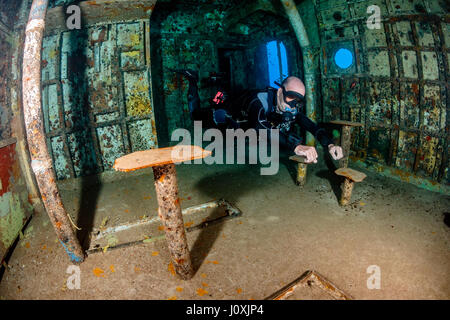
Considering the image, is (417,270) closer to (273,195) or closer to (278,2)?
(273,195)

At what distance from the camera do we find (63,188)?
4.62m

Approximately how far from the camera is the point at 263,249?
2881 millimetres

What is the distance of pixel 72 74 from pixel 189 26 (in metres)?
4.75

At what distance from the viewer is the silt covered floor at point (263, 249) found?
2352 mm

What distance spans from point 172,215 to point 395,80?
16.0 feet

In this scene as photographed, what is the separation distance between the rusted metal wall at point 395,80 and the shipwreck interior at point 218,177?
0.07 ft

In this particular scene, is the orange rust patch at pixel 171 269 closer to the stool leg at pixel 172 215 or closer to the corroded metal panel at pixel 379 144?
the stool leg at pixel 172 215

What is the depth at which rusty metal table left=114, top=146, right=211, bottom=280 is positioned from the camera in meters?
1.90

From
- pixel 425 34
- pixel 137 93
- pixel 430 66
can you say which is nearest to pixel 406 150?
pixel 430 66

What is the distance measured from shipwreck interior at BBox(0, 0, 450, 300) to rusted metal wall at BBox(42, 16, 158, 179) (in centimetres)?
3

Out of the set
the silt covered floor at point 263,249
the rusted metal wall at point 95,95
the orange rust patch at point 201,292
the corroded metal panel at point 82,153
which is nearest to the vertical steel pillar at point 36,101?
the silt covered floor at point 263,249

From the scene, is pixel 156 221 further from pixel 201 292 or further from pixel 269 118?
pixel 269 118

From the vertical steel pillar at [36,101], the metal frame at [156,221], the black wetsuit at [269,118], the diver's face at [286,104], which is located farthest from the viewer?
the diver's face at [286,104]

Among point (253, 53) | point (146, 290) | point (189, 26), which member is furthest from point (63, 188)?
point (253, 53)
